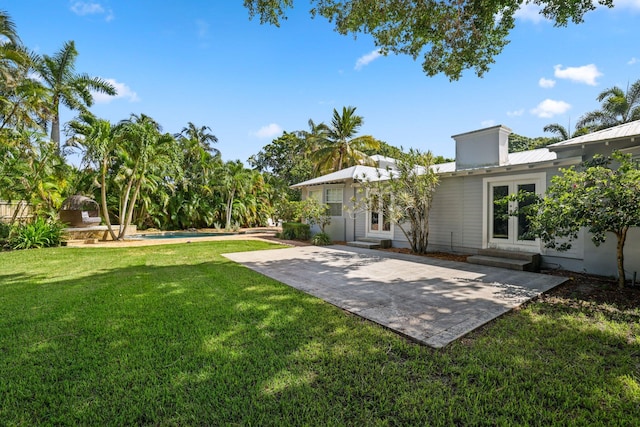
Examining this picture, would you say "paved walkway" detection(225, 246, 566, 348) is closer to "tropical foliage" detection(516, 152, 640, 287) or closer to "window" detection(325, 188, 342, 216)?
"tropical foliage" detection(516, 152, 640, 287)

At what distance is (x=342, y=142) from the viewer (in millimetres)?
21969

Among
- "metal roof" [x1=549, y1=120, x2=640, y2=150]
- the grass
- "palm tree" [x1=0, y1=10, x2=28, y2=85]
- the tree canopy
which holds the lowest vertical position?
the grass

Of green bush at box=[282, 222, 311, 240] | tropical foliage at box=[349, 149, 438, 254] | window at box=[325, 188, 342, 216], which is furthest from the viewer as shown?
green bush at box=[282, 222, 311, 240]

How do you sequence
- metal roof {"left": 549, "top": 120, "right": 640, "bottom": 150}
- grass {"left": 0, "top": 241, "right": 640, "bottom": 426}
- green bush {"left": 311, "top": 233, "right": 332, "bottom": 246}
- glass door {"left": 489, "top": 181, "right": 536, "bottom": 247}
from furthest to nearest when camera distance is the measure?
green bush {"left": 311, "top": 233, "right": 332, "bottom": 246} < glass door {"left": 489, "top": 181, "right": 536, "bottom": 247} < metal roof {"left": 549, "top": 120, "right": 640, "bottom": 150} < grass {"left": 0, "top": 241, "right": 640, "bottom": 426}

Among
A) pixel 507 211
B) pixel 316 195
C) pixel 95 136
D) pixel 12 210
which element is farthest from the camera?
pixel 316 195

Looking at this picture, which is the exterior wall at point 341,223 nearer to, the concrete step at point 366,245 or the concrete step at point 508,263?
the concrete step at point 366,245

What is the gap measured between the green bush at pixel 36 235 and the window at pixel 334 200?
447 inches

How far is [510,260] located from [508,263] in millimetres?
335

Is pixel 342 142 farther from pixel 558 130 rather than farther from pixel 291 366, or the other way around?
pixel 291 366

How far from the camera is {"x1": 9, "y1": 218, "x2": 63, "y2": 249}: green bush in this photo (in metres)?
10.5

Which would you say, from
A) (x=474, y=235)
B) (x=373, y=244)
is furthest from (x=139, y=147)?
(x=474, y=235)

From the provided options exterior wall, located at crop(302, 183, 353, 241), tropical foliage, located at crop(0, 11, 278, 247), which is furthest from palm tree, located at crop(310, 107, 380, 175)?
exterior wall, located at crop(302, 183, 353, 241)

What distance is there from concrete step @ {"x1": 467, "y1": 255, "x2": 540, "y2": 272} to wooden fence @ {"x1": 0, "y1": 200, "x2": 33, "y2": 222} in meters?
16.6

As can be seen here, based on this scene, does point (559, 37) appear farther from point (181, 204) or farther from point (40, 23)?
point (181, 204)
